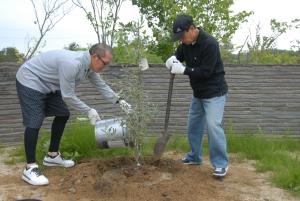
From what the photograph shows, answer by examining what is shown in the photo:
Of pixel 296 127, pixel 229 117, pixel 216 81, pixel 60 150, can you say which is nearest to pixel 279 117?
pixel 296 127

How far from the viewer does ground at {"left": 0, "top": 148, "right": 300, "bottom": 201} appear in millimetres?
3988

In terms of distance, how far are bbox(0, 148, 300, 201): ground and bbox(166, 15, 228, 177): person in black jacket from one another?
28 cm

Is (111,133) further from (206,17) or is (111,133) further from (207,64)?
(206,17)

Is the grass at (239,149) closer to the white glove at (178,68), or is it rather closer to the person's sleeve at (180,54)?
the white glove at (178,68)

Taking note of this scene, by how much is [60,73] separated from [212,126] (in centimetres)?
150

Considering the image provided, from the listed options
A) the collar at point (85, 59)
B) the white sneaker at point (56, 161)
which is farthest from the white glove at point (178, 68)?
the white sneaker at point (56, 161)

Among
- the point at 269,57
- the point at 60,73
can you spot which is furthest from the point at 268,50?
the point at 60,73

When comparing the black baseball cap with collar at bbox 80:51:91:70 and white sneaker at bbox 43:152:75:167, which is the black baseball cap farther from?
white sneaker at bbox 43:152:75:167

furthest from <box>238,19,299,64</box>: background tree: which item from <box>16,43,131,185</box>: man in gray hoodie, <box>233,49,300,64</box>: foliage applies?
<box>16,43,131,185</box>: man in gray hoodie

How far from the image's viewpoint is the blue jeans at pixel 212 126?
437 cm

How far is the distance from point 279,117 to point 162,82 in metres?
1.66

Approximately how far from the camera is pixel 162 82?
6.16 metres

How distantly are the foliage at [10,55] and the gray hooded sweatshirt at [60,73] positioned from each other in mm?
4596

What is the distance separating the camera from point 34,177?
14.0 feet
